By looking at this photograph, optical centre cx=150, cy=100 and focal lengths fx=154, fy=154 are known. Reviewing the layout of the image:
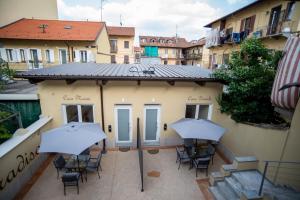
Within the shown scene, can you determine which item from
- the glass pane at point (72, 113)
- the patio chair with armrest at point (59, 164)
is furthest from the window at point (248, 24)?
the patio chair with armrest at point (59, 164)

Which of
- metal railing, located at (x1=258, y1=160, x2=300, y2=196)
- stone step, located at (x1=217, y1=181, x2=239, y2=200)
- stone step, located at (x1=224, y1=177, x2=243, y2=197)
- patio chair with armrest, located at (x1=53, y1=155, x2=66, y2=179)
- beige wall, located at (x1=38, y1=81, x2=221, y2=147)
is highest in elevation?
beige wall, located at (x1=38, y1=81, x2=221, y2=147)

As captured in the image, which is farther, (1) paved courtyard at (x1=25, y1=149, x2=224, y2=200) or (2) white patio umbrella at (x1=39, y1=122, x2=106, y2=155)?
(1) paved courtyard at (x1=25, y1=149, x2=224, y2=200)

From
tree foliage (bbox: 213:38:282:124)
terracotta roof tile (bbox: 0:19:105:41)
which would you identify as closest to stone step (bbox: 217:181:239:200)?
tree foliage (bbox: 213:38:282:124)

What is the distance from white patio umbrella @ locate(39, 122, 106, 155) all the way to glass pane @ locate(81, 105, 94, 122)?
6.57ft

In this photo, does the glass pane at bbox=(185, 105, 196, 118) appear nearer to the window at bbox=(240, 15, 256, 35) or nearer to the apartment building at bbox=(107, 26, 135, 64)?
the window at bbox=(240, 15, 256, 35)

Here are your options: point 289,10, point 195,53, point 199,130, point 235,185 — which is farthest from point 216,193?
point 195,53

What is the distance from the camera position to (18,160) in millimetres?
5277

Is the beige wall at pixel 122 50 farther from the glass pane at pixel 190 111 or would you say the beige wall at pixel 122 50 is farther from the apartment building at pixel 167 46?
the glass pane at pixel 190 111

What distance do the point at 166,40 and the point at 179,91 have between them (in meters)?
37.1

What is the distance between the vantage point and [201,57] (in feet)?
108

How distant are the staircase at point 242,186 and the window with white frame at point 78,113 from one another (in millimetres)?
6122

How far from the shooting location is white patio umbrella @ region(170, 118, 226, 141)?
5.98 meters

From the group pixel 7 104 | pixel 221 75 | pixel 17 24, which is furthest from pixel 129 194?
pixel 17 24

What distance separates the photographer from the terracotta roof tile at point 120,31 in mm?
30350
